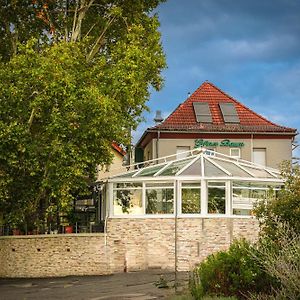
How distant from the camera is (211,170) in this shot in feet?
87.6

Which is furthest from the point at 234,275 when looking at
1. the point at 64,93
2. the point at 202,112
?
the point at 202,112

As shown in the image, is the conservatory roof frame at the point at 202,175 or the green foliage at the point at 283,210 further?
the conservatory roof frame at the point at 202,175

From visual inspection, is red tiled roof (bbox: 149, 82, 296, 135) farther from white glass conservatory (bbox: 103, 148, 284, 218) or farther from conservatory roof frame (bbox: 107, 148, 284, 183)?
white glass conservatory (bbox: 103, 148, 284, 218)

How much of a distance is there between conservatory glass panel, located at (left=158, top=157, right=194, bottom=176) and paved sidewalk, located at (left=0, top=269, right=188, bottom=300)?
4.07 m

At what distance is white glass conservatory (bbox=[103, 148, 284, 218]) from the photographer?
26.2 meters

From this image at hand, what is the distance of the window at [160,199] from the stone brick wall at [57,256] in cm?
236

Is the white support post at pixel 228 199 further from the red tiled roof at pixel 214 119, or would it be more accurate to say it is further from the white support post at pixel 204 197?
the red tiled roof at pixel 214 119

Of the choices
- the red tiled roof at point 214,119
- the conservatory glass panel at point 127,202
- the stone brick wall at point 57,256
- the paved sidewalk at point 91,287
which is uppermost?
the red tiled roof at point 214,119

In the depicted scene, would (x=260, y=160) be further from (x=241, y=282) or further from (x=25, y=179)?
(x=241, y=282)

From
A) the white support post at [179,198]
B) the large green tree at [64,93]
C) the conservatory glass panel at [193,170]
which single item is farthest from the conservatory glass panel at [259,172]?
the large green tree at [64,93]

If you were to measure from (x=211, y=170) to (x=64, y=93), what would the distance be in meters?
7.03

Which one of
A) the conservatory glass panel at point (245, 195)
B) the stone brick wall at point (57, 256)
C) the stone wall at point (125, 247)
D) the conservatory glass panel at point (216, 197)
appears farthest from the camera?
the conservatory glass panel at point (245, 195)

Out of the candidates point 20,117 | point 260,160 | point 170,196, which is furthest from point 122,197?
point 260,160

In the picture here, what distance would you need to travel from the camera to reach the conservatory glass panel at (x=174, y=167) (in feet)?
88.4
